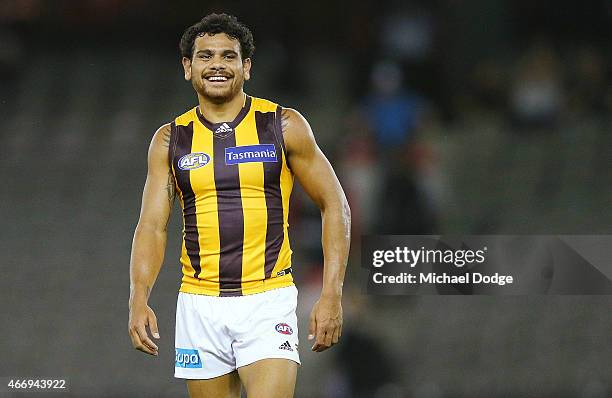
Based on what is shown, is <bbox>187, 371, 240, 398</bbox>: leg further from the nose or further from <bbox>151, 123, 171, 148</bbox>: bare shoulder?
the nose

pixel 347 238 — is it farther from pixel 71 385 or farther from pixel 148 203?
pixel 71 385

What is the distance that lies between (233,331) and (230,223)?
347 millimetres

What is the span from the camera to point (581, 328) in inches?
219

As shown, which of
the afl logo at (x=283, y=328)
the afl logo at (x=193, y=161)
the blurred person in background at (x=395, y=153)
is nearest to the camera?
the afl logo at (x=283, y=328)

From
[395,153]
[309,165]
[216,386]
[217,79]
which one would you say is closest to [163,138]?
[217,79]

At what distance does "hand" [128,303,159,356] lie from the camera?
3.51 meters

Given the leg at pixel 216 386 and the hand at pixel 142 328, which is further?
the leg at pixel 216 386

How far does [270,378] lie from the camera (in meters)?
3.50

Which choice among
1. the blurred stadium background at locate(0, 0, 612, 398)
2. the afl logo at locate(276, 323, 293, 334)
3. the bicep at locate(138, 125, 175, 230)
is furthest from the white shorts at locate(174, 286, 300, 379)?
the blurred stadium background at locate(0, 0, 612, 398)

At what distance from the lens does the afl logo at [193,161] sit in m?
3.70

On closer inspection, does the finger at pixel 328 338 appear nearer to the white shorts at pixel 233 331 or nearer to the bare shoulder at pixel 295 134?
the white shorts at pixel 233 331

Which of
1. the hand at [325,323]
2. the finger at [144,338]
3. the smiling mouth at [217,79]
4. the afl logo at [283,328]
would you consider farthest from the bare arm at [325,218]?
the finger at [144,338]

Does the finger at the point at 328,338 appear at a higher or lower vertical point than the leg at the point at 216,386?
higher

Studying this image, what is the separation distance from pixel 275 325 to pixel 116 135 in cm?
241
